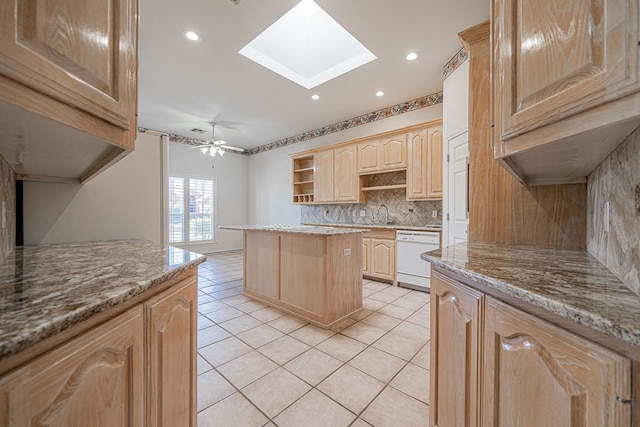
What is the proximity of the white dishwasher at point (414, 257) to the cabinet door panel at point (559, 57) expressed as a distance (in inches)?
105

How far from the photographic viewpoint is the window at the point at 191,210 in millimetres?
5883

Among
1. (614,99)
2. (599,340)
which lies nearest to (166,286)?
(599,340)

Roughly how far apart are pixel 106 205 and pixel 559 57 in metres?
2.68

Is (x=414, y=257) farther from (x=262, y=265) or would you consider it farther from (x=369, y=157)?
(x=262, y=265)

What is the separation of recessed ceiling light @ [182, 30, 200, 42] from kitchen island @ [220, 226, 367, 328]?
84.0 inches

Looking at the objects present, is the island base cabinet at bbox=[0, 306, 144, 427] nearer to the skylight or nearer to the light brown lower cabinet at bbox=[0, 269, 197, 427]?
the light brown lower cabinet at bbox=[0, 269, 197, 427]

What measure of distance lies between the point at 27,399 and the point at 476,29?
8.59 feet

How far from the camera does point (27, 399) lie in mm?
438

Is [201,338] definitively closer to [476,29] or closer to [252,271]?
[252,271]

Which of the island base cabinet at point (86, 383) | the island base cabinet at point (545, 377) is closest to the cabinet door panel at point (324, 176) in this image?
the island base cabinet at point (545, 377)

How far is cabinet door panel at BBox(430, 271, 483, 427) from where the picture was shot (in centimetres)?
91

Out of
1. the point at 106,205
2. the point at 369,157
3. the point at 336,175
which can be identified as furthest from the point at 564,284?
the point at 336,175

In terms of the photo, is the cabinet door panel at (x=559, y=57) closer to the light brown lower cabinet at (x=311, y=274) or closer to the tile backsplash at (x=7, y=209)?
the light brown lower cabinet at (x=311, y=274)

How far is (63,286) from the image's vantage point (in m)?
0.70
